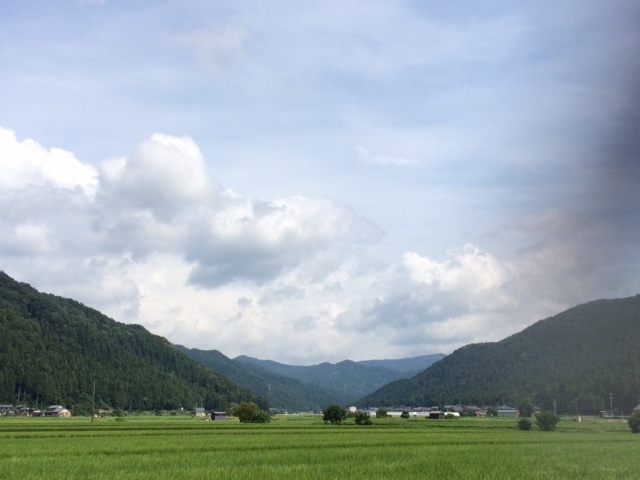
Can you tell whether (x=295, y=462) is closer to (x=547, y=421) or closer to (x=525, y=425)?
(x=547, y=421)

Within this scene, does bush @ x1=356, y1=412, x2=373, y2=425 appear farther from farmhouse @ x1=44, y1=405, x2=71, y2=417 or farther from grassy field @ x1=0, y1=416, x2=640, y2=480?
farmhouse @ x1=44, y1=405, x2=71, y2=417

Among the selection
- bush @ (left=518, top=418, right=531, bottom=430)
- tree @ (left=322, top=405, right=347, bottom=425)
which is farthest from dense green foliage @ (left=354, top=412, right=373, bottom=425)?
bush @ (left=518, top=418, right=531, bottom=430)

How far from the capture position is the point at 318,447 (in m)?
47.8

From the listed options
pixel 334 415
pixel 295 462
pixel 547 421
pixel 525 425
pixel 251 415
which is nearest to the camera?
pixel 295 462

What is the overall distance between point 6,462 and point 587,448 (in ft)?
130

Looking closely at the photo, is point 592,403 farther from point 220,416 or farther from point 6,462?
point 6,462

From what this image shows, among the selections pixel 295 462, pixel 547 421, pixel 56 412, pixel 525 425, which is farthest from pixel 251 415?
pixel 295 462

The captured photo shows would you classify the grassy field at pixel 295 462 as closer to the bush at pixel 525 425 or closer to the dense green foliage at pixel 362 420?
the bush at pixel 525 425

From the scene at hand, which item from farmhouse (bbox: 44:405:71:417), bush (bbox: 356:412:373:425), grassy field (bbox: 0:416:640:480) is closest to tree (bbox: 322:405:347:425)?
bush (bbox: 356:412:373:425)

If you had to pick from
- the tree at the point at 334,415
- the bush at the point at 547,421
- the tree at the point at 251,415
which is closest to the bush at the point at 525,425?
the bush at the point at 547,421

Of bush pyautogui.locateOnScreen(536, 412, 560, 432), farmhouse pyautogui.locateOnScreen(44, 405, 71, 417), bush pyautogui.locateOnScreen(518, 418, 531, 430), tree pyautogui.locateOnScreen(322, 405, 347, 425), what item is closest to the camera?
bush pyautogui.locateOnScreen(536, 412, 560, 432)

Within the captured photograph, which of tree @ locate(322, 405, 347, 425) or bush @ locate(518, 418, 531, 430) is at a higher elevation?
tree @ locate(322, 405, 347, 425)

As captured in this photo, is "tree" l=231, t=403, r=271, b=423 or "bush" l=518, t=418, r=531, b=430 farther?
"tree" l=231, t=403, r=271, b=423

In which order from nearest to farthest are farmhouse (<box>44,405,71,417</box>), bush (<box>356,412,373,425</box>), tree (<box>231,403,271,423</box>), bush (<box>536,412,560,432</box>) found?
bush (<box>536,412,560,432</box>) < bush (<box>356,412,373,425</box>) < tree (<box>231,403,271,423</box>) < farmhouse (<box>44,405,71,417</box>)
